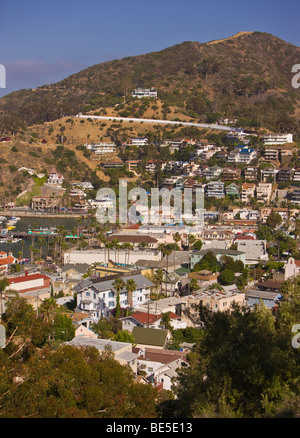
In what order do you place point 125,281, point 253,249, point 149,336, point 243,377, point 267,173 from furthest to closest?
1. point 267,173
2. point 253,249
3. point 125,281
4. point 149,336
5. point 243,377

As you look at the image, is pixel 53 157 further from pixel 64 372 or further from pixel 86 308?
pixel 64 372

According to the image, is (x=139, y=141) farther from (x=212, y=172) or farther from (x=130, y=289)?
(x=130, y=289)

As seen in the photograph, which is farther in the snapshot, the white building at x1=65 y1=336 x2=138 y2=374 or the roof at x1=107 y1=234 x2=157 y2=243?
the roof at x1=107 y1=234 x2=157 y2=243

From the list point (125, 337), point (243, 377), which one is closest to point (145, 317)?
point (125, 337)

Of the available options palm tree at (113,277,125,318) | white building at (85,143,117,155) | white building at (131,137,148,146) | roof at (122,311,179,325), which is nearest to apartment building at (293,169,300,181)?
white building at (131,137,148,146)

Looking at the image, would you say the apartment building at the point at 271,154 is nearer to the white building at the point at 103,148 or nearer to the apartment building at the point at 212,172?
the apartment building at the point at 212,172

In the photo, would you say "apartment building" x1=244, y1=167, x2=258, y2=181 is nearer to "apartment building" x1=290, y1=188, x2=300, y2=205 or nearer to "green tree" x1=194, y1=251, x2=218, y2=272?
"apartment building" x1=290, y1=188, x2=300, y2=205

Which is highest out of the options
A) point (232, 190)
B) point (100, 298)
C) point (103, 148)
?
point (103, 148)
